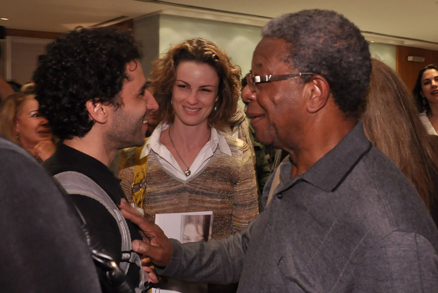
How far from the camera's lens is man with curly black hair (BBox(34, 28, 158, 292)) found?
1387 millimetres

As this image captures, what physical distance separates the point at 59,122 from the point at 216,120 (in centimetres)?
145

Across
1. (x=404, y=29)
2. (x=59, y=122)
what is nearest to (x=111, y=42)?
(x=59, y=122)

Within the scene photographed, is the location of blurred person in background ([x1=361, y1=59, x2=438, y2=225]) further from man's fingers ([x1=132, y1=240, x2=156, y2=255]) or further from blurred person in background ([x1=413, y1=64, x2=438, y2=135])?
blurred person in background ([x1=413, y1=64, x2=438, y2=135])

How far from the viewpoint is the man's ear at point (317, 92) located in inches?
47.0

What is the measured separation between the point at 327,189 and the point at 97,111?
776mm

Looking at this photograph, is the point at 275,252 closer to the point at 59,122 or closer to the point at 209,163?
the point at 59,122

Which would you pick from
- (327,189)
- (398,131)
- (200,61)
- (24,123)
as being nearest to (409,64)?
(200,61)

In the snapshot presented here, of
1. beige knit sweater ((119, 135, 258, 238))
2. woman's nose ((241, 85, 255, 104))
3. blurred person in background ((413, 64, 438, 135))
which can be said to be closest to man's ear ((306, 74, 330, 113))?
woman's nose ((241, 85, 255, 104))

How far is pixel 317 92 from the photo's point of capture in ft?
3.96

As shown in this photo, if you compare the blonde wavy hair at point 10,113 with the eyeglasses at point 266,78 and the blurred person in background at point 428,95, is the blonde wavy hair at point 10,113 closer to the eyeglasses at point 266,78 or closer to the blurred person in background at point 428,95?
the eyeglasses at point 266,78

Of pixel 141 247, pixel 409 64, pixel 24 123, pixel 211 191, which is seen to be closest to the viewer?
pixel 141 247

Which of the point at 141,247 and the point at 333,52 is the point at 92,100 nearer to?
the point at 141,247

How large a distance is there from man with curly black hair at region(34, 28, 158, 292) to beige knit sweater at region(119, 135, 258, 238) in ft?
3.05

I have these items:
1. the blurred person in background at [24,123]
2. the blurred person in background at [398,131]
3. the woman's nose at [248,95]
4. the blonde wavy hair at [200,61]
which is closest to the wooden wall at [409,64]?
the blonde wavy hair at [200,61]
